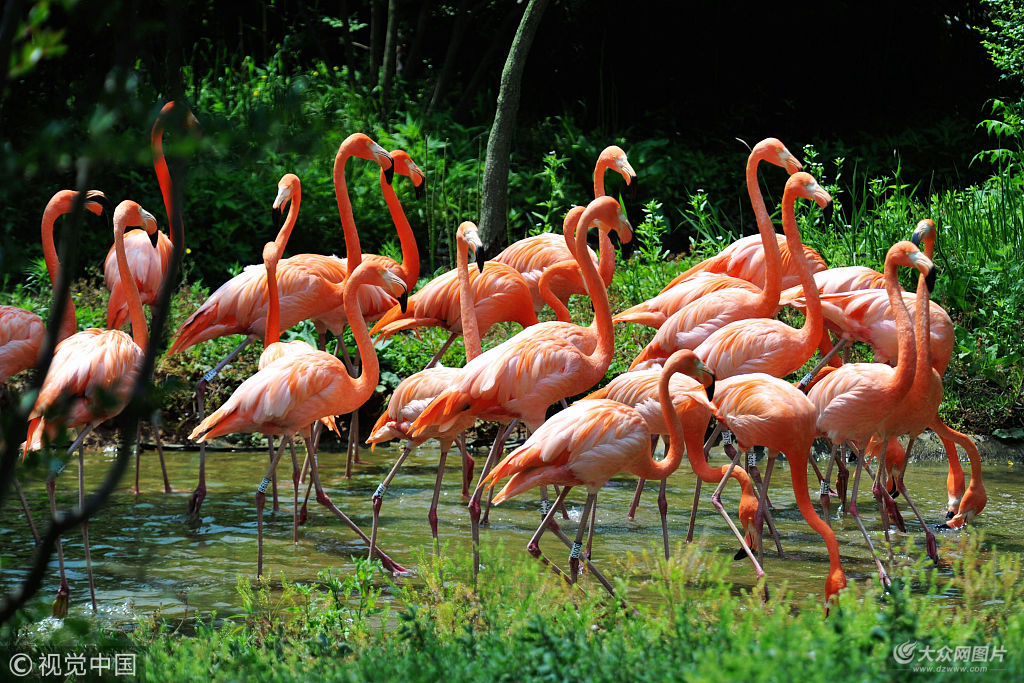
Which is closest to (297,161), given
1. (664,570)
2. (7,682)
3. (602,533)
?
(7,682)

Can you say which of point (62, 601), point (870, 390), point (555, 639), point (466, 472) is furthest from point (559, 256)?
point (555, 639)

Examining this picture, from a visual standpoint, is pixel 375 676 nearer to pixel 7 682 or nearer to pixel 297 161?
pixel 7 682

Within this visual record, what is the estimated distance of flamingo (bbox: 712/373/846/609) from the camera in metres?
4.33

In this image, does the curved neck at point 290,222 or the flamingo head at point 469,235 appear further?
the curved neck at point 290,222

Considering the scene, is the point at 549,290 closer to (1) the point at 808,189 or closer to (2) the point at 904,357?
(1) the point at 808,189

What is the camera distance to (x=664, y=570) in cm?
321

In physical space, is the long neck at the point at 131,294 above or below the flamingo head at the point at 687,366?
above

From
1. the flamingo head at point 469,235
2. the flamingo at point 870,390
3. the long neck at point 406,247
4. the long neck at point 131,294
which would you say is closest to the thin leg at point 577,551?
the flamingo at point 870,390

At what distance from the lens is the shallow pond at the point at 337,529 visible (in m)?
4.47

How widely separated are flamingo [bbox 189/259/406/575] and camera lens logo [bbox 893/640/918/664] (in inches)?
102

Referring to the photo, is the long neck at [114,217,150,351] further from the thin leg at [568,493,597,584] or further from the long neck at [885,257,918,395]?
the long neck at [885,257,918,395]

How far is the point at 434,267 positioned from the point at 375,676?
681 cm

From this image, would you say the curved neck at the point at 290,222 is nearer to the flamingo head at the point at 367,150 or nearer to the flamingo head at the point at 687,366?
the flamingo head at the point at 367,150

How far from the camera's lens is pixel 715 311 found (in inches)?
222
